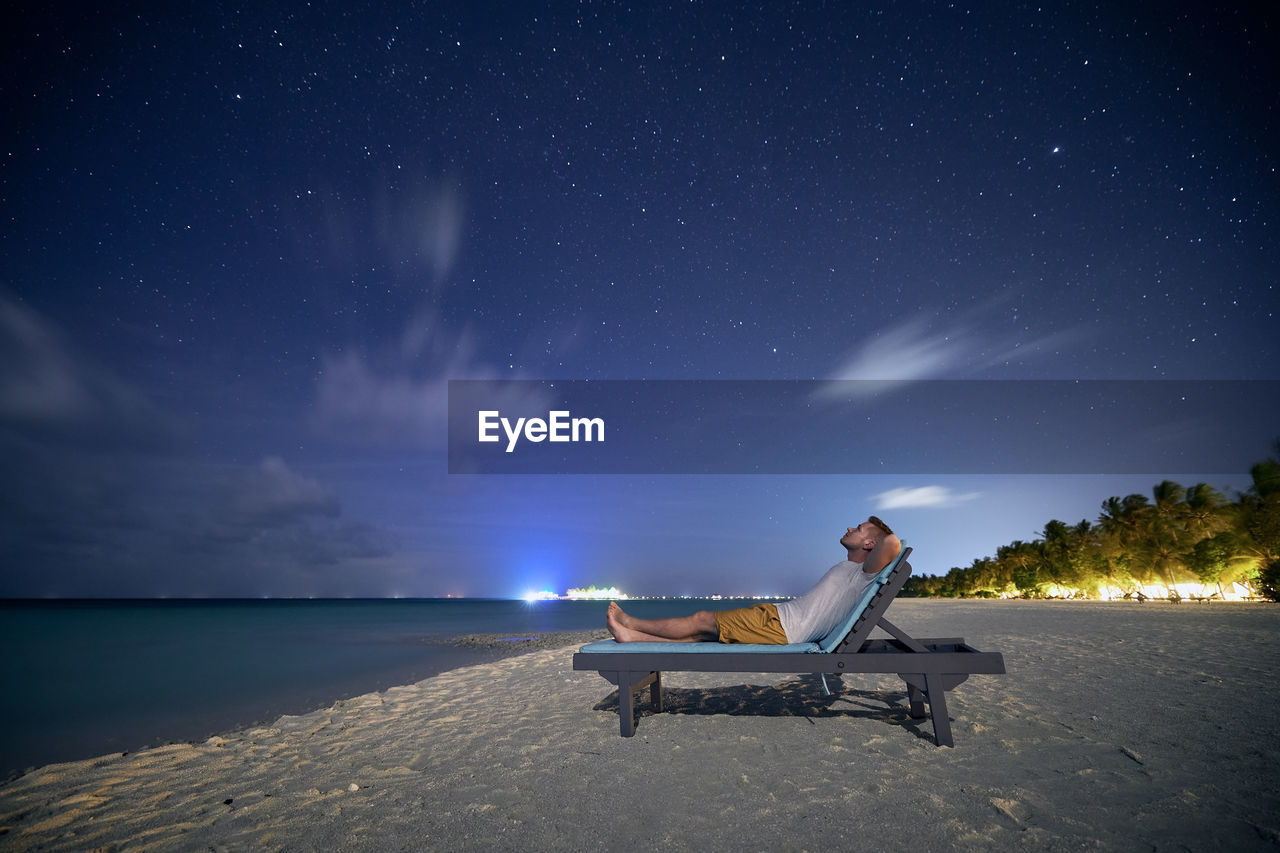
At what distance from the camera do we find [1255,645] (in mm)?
8930

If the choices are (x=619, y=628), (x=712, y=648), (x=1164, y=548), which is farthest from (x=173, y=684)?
(x=1164, y=548)

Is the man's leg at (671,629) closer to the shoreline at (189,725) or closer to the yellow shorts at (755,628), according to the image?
the yellow shorts at (755,628)

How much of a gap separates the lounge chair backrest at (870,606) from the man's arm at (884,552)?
0.12m

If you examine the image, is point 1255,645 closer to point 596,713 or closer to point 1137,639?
point 1137,639

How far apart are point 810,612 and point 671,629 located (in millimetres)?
1095

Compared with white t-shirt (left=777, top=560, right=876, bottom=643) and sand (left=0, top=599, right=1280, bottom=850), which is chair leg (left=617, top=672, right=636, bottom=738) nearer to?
sand (left=0, top=599, right=1280, bottom=850)

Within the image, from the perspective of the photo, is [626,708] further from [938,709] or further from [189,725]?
[189,725]

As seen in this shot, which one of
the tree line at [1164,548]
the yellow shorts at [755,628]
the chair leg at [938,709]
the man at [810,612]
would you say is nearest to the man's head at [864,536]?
the man at [810,612]

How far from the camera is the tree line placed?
28.6m

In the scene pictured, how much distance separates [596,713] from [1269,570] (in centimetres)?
3335

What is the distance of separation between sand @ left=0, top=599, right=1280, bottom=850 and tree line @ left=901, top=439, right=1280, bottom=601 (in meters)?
31.0

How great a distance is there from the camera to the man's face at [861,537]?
4520mm

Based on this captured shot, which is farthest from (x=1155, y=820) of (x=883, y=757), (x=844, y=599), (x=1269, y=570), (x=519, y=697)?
(x=1269, y=570)

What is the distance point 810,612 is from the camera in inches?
177
